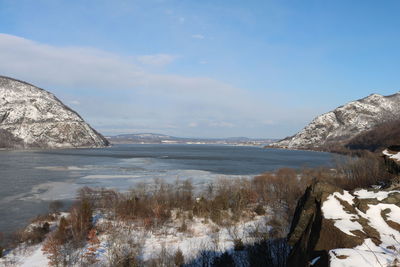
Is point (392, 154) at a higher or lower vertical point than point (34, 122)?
lower

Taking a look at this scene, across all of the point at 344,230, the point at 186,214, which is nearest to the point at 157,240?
the point at 186,214

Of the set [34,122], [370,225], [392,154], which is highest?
[34,122]

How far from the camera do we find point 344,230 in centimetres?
579

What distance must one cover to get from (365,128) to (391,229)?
198 m

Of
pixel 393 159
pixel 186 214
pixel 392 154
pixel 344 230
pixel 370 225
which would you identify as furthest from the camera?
pixel 186 214

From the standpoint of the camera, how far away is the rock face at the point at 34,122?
476 ft

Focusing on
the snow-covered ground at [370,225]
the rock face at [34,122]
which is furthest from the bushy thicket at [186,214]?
the rock face at [34,122]

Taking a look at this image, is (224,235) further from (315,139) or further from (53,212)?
(315,139)

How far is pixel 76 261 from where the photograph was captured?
47.4 ft

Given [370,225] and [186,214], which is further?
[186,214]

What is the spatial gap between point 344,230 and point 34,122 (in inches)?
6685

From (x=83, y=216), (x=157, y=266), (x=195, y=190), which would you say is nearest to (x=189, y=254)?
(x=157, y=266)

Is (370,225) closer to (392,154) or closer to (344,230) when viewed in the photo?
(344,230)

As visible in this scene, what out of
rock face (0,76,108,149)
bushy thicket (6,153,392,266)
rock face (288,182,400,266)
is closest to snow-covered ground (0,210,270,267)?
bushy thicket (6,153,392,266)
